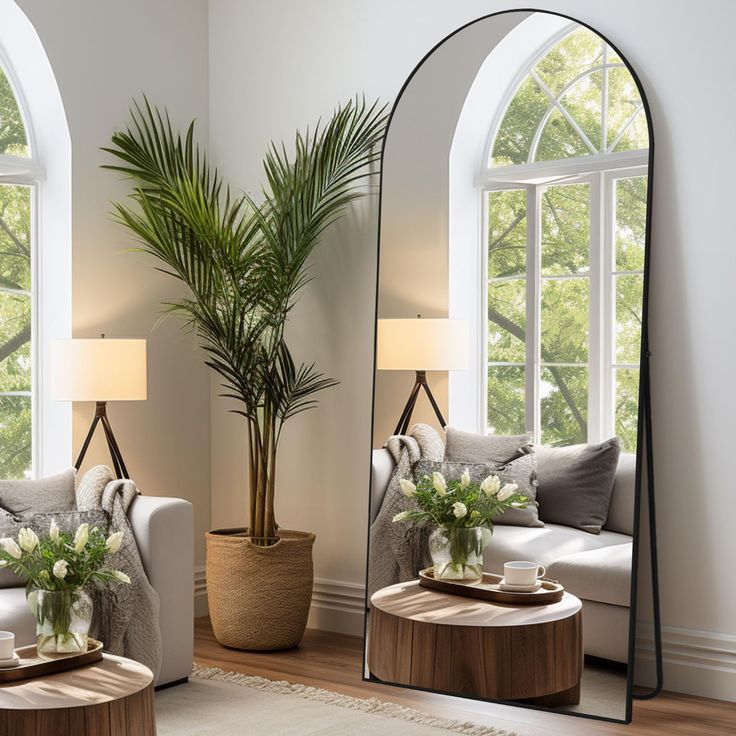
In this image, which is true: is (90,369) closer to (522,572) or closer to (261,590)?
(261,590)

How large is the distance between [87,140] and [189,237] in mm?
591

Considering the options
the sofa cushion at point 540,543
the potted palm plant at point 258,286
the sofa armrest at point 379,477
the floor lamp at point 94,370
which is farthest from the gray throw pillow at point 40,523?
the sofa cushion at point 540,543

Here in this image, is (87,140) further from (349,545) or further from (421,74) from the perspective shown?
(349,545)

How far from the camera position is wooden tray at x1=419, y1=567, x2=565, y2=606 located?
3.60m

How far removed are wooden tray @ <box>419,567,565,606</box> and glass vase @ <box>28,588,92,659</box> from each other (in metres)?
1.34

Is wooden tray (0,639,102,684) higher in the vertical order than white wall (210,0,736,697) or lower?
lower

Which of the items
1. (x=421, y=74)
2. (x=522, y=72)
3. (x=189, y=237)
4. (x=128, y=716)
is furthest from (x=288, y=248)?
(x=128, y=716)

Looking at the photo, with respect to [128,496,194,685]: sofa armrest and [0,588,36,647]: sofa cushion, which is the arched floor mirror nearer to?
[128,496,194,685]: sofa armrest

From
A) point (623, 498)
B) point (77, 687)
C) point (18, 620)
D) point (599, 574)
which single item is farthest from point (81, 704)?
point (623, 498)

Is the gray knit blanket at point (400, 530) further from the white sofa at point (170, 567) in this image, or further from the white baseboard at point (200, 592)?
the white baseboard at point (200, 592)

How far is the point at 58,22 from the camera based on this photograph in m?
4.36

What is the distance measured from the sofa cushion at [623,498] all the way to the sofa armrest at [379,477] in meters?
0.87

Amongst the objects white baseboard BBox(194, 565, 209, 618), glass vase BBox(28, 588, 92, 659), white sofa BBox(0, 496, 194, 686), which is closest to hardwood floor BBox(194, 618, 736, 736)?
white sofa BBox(0, 496, 194, 686)

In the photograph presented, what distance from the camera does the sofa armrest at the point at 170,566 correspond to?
3723mm
